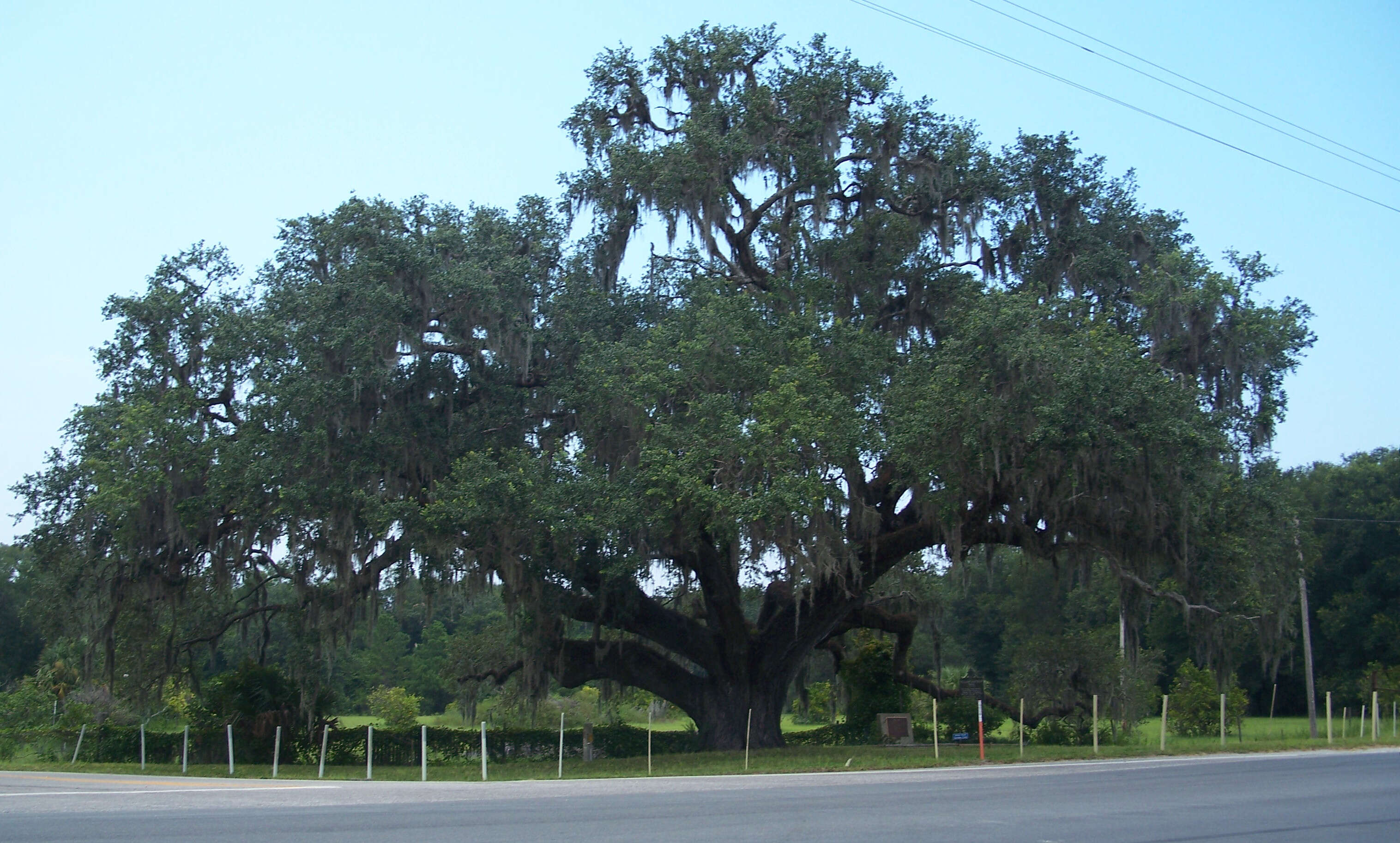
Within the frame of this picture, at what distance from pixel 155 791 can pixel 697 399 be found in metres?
11.3

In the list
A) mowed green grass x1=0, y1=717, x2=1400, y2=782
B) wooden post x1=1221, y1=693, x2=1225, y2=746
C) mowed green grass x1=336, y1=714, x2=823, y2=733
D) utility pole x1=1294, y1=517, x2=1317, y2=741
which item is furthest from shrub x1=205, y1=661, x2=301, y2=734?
utility pole x1=1294, y1=517, x2=1317, y2=741

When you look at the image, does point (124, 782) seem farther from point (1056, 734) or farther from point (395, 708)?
point (395, 708)

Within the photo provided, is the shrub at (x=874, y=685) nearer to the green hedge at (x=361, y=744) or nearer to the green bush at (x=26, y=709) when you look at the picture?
the green hedge at (x=361, y=744)

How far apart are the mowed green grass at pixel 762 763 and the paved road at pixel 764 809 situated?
123 inches

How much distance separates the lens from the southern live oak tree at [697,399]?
20.2 metres

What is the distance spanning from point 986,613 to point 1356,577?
71.3ft

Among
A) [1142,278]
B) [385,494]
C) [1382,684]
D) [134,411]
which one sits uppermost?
[1142,278]

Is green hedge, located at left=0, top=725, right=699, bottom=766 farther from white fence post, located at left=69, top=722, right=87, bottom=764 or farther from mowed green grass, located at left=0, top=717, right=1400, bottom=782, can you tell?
mowed green grass, located at left=0, top=717, right=1400, bottom=782

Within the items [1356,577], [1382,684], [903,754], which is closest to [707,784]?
[903,754]

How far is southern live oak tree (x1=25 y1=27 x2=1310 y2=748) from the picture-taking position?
20.2 metres

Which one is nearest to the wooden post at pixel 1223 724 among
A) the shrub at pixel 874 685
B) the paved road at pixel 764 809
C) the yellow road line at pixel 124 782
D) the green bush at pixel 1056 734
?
the green bush at pixel 1056 734

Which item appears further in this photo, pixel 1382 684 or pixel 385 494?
pixel 1382 684

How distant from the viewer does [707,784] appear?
15.6 m

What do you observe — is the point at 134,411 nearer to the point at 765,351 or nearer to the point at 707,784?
the point at 765,351
